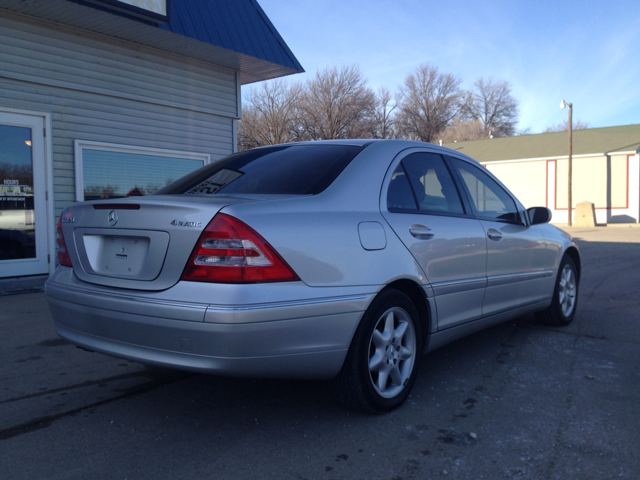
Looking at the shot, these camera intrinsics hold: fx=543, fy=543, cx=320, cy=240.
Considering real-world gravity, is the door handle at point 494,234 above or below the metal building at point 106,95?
below

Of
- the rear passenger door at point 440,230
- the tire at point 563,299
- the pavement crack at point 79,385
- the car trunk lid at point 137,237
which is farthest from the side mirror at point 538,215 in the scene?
the pavement crack at point 79,385

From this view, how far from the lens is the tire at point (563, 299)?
5199mm

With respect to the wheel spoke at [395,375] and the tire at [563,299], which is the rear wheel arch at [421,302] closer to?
the wheel spoke at [395,375]

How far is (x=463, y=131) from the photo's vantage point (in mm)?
57781

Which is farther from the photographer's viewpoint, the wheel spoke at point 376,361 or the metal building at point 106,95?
the metal building at point 106,95

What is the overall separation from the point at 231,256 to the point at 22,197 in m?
6.29

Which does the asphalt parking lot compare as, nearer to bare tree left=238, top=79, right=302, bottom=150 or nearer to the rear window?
the rear window

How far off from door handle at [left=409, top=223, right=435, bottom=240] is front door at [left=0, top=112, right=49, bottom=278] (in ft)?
20.5

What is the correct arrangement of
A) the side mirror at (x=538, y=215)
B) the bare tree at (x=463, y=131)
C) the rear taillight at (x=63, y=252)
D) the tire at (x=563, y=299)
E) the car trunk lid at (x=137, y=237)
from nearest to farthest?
the car trunk lid at (x=137, y=237), the rear taillight at (x=63, y=252), the side mirror at (x=538, y=215), the tire at (x=563, y=299), the bare tree at (x=463, y=131)

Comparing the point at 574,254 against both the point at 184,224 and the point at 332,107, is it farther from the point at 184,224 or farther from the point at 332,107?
the point at 332,107

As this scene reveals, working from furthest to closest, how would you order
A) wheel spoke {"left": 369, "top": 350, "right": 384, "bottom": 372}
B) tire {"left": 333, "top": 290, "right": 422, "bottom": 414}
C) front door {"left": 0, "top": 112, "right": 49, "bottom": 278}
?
front door {"left": 0, "top": 112, "right": 49, "bottom": 278}, wheel spoke {"left": 369, "top": 350, "right": 384, "bottom": 372}, tire {"left": 333, "top": 290, "right": 422, "bottom": 414}

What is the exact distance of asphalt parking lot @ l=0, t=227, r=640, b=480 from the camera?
2.53 metres

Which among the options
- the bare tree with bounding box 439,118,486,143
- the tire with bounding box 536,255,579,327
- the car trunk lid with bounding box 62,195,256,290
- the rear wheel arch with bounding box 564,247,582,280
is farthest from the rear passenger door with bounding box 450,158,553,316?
the bare tree with bounding box 439,118,486,143

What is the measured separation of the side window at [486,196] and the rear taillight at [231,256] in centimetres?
212
